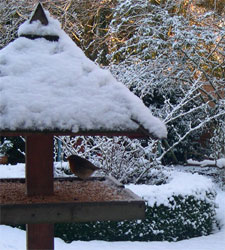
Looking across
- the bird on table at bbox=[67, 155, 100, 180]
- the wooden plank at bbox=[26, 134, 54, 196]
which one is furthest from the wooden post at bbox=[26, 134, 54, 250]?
the bird on table at bbox=[67, 155, 100, 180]

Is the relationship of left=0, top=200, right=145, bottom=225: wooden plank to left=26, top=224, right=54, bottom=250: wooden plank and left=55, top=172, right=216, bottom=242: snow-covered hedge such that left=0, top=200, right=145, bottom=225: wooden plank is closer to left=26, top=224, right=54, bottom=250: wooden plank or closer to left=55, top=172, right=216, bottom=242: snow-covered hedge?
left=26, top=224, right=54, bottom=250: wooden plank

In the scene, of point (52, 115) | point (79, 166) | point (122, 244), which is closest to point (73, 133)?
point (52, 115)

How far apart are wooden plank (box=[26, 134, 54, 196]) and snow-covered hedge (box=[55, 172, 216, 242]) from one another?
11.0 ft

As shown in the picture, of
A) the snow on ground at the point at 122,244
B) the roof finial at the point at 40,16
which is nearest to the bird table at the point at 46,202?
the roof finial at the point at 40,16

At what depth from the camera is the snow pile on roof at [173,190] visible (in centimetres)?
587

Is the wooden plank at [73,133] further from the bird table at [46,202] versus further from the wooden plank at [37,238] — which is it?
the wooden plank at [37,238]

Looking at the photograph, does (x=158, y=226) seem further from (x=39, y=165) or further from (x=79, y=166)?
(x=39, y=165)

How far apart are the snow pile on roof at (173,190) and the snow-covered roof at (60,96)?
3743 millimetres

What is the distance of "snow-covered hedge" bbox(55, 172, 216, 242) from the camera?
18.8ft

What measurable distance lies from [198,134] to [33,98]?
10.3m

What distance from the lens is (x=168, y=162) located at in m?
11.8

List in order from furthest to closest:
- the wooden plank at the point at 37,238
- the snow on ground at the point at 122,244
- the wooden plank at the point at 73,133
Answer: the snow on ground at the point at 122,244 < the wooden plank at the point at 37,238 < the wooden plank at the point at 73,133

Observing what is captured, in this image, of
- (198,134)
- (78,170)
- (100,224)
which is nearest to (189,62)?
(198,134)

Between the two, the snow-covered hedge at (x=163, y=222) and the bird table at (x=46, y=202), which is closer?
the bird table at (x=46, y=202)
